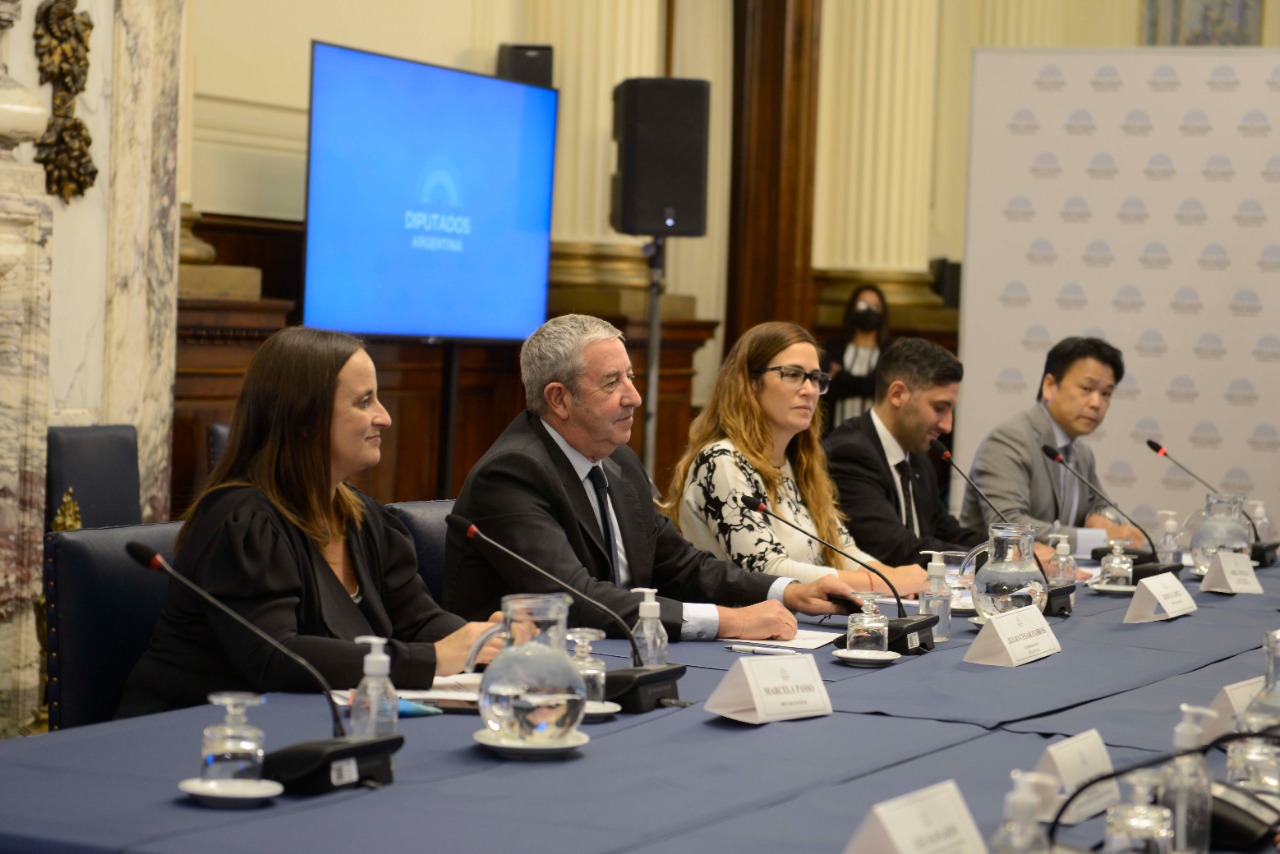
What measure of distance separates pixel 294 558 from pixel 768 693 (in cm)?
75

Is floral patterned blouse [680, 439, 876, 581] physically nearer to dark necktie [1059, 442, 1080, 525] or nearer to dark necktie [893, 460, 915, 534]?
dark necktie [893, 460, 915, 534]

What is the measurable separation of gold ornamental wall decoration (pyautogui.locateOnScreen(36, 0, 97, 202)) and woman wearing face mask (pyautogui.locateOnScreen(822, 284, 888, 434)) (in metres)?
4.39

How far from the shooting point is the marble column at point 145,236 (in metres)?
4.34

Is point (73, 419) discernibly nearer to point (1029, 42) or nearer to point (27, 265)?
point (27, 265)

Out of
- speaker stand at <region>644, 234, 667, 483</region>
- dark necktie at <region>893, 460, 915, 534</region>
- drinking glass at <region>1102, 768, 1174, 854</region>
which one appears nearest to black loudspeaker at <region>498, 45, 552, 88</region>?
speaker stand at <region>644, 234, 667, 483</region>

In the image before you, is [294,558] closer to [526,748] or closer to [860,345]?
[526,748]

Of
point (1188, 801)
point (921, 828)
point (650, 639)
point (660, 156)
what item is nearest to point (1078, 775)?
point (1188, 801)

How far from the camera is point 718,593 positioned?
3303mm

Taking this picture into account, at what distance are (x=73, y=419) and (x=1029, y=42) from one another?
742cm

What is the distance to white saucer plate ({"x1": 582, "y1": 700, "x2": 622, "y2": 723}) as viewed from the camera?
201 centimetres

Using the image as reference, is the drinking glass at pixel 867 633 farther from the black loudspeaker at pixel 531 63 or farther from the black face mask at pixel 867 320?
the black face mask at pixel 867 320

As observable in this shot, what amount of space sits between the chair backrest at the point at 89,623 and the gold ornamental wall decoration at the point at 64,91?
6.55 ft

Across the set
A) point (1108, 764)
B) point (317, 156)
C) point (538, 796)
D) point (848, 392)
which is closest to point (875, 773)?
point (1108, 764)

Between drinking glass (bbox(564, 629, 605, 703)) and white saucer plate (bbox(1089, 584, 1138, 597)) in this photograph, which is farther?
white saucer plate (bbox(1089, 584, 1138, 597))
